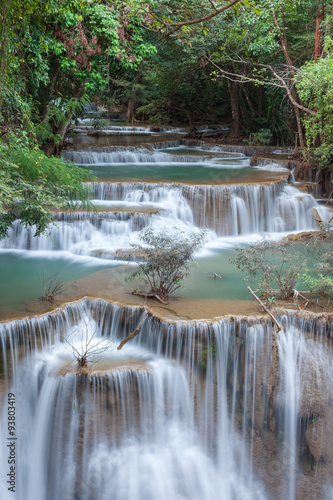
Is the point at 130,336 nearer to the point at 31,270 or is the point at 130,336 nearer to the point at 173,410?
the point at 173,410

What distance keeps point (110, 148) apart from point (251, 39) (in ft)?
21.1

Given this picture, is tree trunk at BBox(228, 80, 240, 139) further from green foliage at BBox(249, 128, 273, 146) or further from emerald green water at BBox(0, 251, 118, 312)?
emerald green water at BBox(0, 251, 118, 312)

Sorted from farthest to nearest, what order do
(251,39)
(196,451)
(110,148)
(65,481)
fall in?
1. (110,148)
2. (251,39)
3. (196,451)
4. (65,481)

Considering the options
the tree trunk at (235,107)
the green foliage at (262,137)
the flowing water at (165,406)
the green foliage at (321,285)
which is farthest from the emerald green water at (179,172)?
the flowing water at (165,406)

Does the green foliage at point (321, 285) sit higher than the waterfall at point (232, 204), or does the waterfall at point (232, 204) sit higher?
the waterfall at point (232, 204)

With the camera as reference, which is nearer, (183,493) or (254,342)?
(183,493)

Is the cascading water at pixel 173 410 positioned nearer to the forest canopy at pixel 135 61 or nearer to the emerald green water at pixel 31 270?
Result: the emerald green water at pixel 31 270

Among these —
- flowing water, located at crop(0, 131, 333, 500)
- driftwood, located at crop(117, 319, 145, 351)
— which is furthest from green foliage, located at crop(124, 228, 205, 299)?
driftwood, located at crop(117, 319, 145, 351)

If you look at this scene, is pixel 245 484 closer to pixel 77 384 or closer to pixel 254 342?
pixel 254 342

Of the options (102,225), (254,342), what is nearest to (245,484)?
(254,342)

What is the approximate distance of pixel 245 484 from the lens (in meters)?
5.98

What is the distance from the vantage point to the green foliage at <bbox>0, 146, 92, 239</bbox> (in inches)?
241

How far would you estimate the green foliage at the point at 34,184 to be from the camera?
20.1 feet

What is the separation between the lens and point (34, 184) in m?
6.64
